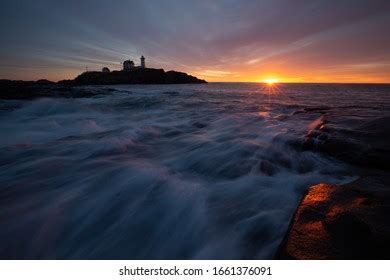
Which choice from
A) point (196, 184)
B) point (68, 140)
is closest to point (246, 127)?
point (196, 184)

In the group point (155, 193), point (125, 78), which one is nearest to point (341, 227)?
point (155, 193)

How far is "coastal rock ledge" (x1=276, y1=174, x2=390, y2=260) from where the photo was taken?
1.90 m

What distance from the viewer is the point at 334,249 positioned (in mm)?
1930

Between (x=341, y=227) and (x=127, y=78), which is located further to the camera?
(x=127, y=78)

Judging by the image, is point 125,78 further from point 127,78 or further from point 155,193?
Result: point 155,193

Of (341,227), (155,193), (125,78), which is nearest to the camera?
(341,227)

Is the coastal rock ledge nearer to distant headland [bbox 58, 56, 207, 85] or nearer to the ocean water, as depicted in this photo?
the ocean water

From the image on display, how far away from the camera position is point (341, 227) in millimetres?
2135

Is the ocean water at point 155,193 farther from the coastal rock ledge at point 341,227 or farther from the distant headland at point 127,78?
the distant headland at point 127,78

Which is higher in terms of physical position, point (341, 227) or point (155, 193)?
point (341, 227)

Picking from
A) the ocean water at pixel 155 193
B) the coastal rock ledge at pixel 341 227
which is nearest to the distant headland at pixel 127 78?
the ocean water at pixel 155 193

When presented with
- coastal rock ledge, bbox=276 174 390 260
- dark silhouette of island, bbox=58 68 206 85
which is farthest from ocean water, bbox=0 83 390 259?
dark silhouette of island, bbox=58 68 206 85

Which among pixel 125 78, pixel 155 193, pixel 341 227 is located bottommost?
pixel 155 193
